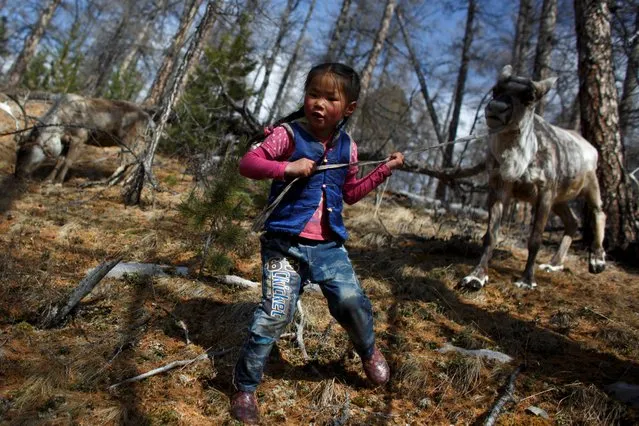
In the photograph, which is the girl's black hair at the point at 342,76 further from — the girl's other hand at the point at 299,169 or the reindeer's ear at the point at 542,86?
the reindeer's ear at the point at 542,86

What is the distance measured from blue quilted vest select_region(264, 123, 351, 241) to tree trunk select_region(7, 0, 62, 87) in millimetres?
A: 18440

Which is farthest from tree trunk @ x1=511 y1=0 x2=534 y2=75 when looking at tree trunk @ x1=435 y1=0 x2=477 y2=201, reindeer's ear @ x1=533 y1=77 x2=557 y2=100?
reindeer's ear @ x1=533 y1=77 x2=557 y2=100

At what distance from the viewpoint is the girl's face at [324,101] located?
2.49m

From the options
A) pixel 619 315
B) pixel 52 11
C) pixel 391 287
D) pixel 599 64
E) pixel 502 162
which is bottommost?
pixel 391 287

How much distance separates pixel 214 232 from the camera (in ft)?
13.9

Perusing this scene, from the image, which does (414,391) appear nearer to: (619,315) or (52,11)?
(619,315)

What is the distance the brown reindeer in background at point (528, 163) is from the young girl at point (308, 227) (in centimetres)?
197

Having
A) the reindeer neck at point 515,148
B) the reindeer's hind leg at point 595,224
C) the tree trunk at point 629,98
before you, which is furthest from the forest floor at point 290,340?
the tree trunk at point 629,98

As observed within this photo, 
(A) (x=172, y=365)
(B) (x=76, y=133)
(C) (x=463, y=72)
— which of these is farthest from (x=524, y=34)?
(A) (x=172, y=365)

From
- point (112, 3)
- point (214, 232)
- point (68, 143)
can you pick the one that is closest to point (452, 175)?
point (214, 232)

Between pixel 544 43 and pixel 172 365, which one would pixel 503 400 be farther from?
pixel 544 43

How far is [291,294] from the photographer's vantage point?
2.48m

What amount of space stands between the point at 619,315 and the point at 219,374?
3.52 m

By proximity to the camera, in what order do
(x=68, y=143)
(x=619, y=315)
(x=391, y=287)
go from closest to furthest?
(x=619, y=315) < (x=391, y=287) < (x=68, y=143)
